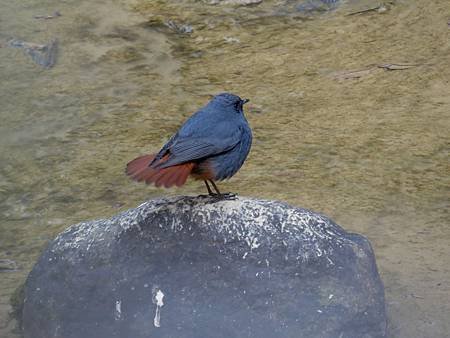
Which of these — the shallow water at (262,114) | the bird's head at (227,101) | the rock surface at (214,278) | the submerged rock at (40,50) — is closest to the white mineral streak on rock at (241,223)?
the rock surface at (214,278)

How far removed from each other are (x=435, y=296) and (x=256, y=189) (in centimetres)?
155

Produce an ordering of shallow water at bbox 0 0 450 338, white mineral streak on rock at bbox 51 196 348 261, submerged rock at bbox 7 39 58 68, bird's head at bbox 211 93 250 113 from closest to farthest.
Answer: white mineral streak on rock at bbox 51 196 348 261 → bird's head at bbox 211 93 250 113 → shallow water at bbox 0 0 450 338 → submerged rock at bbox 7 39 58 68

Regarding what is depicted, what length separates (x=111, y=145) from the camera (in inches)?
263

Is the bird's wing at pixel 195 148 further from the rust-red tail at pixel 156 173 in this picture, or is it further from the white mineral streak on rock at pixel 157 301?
the white mineral streak on rock at pixel 157 301

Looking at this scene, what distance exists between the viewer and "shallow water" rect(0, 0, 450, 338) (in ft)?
18.0

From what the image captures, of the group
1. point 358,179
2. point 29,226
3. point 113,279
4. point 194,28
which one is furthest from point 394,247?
point 194,28

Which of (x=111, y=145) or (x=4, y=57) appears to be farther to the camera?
(x=4, y=57)

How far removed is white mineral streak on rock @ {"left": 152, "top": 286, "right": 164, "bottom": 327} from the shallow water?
0.87 meters

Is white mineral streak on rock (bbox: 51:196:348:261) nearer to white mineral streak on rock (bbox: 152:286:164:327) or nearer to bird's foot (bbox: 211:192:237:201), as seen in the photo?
bird's foot (bbox: 211:192:237:201)

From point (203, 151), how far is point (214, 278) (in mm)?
556

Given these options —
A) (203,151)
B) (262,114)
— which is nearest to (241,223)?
(203,151)

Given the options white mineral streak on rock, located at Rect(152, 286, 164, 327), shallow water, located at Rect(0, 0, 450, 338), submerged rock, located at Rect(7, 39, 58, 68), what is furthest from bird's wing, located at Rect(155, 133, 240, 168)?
submerged rock, located at Rect(7, 39, 58, 68)

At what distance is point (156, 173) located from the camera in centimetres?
405

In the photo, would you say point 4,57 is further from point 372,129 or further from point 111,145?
point 372,129
